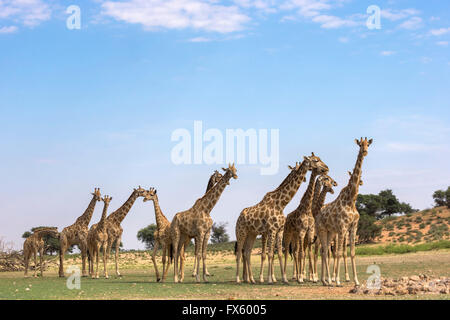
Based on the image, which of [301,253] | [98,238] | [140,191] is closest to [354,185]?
[301,253]

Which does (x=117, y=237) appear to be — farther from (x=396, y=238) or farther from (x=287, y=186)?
(x=396, y=238)

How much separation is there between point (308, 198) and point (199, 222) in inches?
146

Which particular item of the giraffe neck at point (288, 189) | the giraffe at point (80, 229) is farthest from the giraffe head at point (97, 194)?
the giraffe neck at point (288, 189)

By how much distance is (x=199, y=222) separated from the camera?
20484 mm

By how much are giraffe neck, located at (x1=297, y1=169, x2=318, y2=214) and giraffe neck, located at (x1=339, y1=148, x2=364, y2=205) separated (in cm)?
175

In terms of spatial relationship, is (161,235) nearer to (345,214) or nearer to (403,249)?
(345,214)

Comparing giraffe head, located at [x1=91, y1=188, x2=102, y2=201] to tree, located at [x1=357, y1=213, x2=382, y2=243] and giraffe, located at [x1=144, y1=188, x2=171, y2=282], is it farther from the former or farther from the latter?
tree, located at [x1=357, y1=213, x2=382, y2=243]

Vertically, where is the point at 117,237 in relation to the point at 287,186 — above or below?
below

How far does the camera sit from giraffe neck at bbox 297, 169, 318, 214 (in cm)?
2050

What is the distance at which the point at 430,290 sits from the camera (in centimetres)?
1591

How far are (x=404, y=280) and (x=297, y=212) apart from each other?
456 cm

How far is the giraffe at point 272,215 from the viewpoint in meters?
19.7

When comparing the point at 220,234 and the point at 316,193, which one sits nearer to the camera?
the point at 316,193
